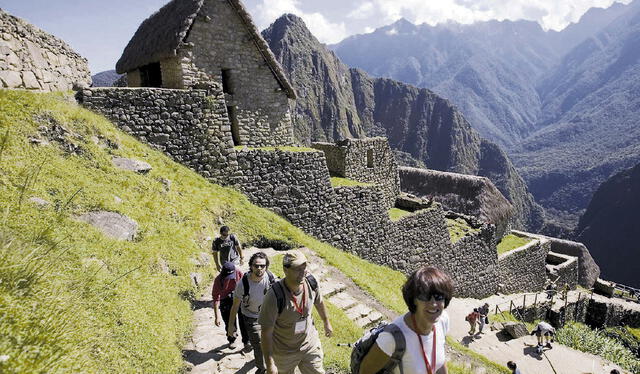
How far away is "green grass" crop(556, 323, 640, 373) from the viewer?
53.3 ft

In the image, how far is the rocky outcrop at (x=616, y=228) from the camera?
72.0m

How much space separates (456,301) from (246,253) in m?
12.3

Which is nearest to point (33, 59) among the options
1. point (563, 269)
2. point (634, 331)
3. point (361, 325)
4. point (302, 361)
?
point (302, 361)

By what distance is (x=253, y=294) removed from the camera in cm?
496

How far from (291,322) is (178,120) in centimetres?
944

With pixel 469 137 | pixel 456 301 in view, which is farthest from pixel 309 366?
pixel 469 137

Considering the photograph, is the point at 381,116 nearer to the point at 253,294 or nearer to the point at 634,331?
the point at 634,331

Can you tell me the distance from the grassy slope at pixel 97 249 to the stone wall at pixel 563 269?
65.2 feet

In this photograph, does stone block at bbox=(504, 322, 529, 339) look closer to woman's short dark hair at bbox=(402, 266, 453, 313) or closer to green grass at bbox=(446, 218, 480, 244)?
green grass at bbox=(446, 218, 480, 244)

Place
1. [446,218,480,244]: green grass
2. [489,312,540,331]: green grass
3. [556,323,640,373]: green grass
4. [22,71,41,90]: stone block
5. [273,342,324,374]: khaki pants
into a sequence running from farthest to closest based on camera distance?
1. [446,218,480,244]: green grass
2. [489,312,540,331]: green grass
3. [556,323,640,373]: green grass
4. [22,71,41,90]: stone block
5. [273,342,324,374]: khaki pants

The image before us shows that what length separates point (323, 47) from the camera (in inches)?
5458

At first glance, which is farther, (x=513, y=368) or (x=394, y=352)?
(x=513, y=368)

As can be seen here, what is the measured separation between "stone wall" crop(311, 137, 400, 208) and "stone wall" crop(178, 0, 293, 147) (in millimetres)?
3342

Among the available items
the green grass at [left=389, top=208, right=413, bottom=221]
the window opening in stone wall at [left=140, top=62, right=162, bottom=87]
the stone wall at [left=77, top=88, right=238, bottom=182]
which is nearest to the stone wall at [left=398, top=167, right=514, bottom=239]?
the green grass at [left=389, top=208, right=413, bottom=221]
